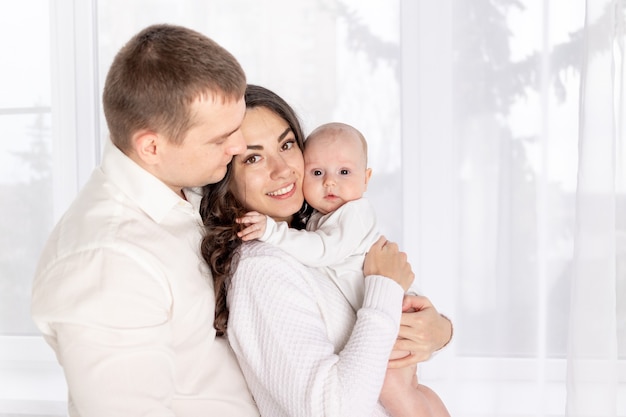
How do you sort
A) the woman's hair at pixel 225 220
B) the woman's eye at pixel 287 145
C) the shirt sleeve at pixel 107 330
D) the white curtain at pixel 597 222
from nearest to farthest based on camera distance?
the shirt sleeve at pixel 107 330, the woman's hair at pixel 225 220, the woman's eye at pixel 287 145, the white curtain at pixel 597 222

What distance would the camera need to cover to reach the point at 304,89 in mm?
2742

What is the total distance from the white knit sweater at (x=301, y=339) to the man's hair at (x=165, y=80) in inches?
14.1

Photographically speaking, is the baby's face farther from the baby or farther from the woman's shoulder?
the woman's shoulder

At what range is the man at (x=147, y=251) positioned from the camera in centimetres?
136

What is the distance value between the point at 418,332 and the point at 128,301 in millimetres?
728

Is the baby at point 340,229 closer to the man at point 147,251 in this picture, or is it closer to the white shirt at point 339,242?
the white shirt at point 339,242

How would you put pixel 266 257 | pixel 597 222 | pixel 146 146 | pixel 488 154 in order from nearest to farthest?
pixel 146 146
pixel 266 257
pixel 597 222
pixel 488 154

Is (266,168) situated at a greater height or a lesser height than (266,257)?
greater

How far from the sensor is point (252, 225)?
1668mm

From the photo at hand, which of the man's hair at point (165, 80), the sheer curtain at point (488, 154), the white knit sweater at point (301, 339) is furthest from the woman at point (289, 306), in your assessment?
the sheer curtain at point (488, 154)

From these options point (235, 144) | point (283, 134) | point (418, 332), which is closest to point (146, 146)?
point (235, 144)

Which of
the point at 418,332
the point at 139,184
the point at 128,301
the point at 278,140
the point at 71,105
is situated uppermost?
the point at 71,105

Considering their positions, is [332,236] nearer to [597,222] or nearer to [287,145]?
[287,145]

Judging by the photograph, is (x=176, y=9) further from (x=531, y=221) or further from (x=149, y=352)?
(x=149, y=352)
